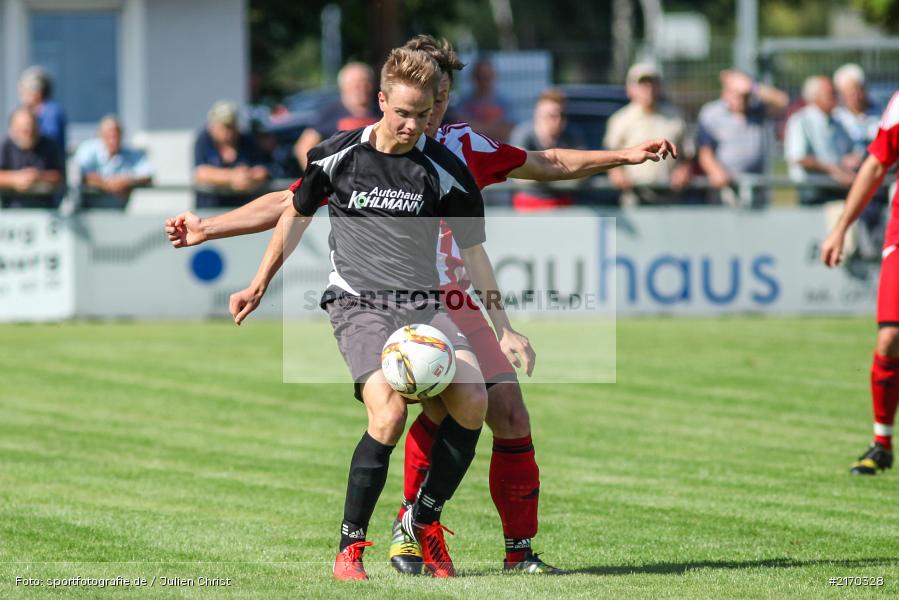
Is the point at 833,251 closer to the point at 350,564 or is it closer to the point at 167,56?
the point at 350,564

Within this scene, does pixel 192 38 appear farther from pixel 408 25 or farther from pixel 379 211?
pixel 379 211

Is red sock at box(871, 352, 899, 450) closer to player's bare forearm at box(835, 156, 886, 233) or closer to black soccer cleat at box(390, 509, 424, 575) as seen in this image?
player's bare forearm at box(835, 156, 886, 233)

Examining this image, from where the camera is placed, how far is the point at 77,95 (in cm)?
2042

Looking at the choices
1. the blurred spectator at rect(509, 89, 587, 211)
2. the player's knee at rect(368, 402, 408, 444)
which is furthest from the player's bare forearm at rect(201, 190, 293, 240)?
the blurred spectator at rect(509, 89, 587, 211)

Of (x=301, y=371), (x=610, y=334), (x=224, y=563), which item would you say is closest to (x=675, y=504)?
(x=224, y=563)

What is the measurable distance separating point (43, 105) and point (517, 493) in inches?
458

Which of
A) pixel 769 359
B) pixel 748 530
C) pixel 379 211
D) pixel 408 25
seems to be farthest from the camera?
pixel 408 25

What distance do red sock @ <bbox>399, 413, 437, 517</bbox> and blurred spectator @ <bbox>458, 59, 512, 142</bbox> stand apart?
11371mm

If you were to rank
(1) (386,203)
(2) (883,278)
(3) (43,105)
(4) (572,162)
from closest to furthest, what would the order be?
(1) (386,203) < (4) (572,162) < (2) (883,278) < (3) (43,105)

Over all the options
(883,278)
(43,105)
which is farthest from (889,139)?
(43,105)

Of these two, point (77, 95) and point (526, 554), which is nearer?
point (526, 554)

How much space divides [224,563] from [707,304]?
10237 mm

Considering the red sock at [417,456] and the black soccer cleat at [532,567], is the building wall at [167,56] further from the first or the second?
the black soccer cleat at [532,567]

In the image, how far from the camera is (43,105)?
16781 millimetres
